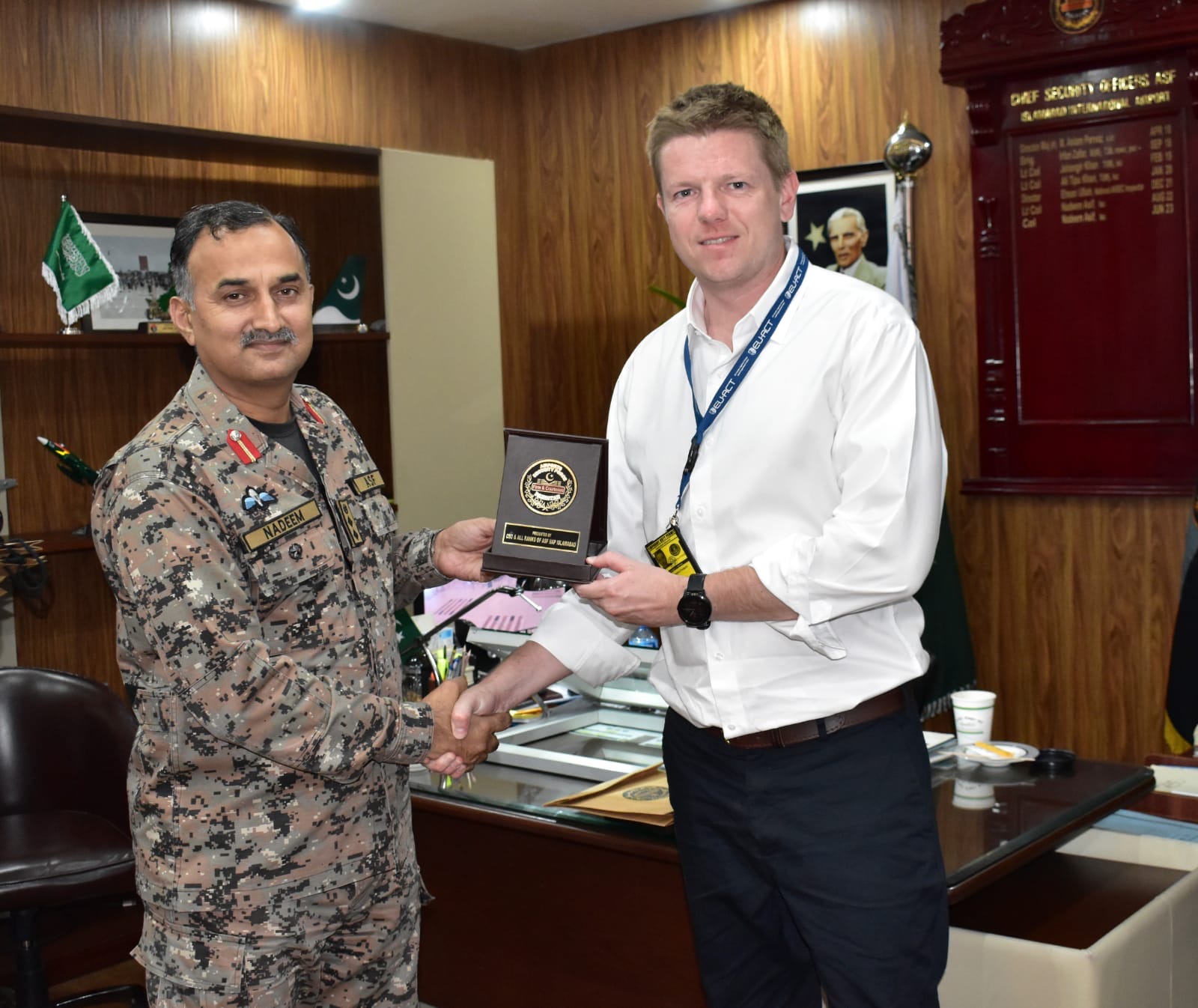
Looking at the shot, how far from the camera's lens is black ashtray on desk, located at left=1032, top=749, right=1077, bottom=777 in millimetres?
2547

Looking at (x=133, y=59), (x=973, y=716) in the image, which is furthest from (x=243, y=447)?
(x=133, y=59)

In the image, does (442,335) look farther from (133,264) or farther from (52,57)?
(52,57)

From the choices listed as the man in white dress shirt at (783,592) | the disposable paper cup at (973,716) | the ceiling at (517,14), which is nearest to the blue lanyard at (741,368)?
the man in white dress shirt at (783,592)

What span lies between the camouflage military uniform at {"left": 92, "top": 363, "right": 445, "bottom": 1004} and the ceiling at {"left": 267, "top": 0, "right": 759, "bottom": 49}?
3464mm

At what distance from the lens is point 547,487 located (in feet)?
6.52

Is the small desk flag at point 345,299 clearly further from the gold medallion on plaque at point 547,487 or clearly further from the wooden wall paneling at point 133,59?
the gold medallion on plaque at point 547,487

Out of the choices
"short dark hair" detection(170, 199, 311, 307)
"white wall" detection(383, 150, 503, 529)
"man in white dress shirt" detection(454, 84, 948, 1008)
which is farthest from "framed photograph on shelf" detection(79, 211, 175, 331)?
"man in white dress shirt" detection(454, 84, 948, 1008)

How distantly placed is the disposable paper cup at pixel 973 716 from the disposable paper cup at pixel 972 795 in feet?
0.54

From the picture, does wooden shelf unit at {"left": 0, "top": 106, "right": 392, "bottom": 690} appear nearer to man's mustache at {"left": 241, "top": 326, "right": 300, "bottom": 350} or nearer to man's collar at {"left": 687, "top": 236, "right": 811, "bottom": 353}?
man's mustache at {"left": 241, "top": 326, "right": 300, "bottom": 350}

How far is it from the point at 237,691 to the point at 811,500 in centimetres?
78

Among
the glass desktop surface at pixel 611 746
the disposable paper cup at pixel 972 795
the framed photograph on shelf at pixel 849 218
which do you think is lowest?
the disposable paper cup at pixel 972 795

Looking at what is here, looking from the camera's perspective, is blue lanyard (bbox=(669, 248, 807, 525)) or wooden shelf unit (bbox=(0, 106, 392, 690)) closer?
blue lanyard (bbox=(669, 248, 807, 525))

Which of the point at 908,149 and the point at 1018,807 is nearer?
the point at 1018,807

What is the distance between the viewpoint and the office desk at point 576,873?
231 centimetres
